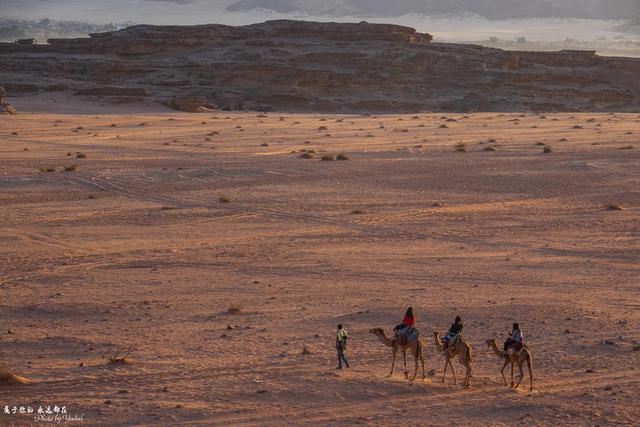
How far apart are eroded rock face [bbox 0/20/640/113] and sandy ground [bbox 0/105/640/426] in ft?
83.2

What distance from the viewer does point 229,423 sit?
10109mm

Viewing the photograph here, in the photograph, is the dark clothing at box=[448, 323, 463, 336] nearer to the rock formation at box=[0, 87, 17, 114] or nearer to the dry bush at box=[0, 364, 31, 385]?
the dry bush at box=[0, 364, 31, 385]

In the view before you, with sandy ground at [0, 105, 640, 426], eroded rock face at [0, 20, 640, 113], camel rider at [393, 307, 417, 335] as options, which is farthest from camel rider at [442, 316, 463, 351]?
eroded rock face at [0, 20, 640, 113]

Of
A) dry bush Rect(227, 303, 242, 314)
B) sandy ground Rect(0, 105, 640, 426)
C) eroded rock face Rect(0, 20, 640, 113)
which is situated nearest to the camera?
sandy ground Rect(0, 105, 640, 426)

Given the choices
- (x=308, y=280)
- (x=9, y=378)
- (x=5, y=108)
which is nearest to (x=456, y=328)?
(x=9, y=378)

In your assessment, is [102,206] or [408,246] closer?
[408,246]

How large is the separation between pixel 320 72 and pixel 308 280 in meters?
45.5

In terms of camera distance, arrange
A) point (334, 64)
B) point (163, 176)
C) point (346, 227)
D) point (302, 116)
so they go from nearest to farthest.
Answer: point (346, 227), point (163, 176), point (302, 116), point (334, 64)

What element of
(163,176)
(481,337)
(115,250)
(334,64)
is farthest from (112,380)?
(334,64)

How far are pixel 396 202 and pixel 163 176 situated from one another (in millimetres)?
7378

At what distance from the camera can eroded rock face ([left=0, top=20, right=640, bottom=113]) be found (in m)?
60.2

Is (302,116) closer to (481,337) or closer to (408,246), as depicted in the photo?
(408,246)

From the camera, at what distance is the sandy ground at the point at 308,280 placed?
10891 mm

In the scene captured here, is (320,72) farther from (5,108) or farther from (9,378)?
(9,378)
